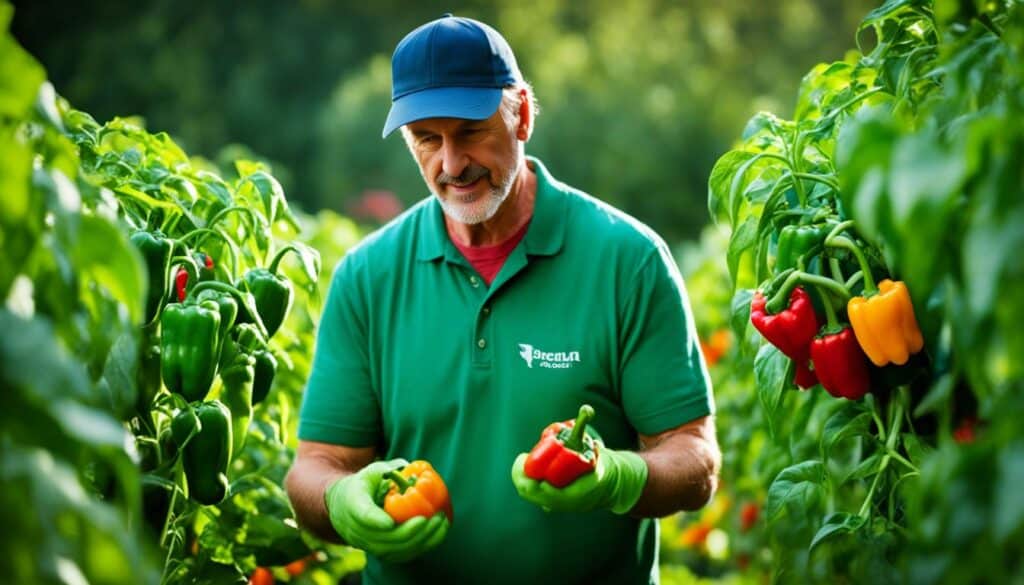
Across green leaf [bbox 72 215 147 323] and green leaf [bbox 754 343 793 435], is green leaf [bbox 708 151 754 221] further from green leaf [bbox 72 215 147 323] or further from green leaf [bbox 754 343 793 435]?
green leaf [bbox 72 215 147 323]

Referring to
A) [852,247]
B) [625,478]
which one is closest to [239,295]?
[625,478]

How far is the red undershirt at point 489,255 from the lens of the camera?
11.1 ft

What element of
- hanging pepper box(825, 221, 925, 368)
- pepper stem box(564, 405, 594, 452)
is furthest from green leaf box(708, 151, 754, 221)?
pepper stem box(564, 405, 594, 452)

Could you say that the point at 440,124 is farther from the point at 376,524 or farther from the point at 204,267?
the point at 376,524

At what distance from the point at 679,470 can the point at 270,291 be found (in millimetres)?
1081

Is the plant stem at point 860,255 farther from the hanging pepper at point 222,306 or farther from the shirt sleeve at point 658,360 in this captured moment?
the hanging pepper at point 222,306

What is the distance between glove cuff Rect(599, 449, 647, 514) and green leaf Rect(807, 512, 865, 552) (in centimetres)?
46

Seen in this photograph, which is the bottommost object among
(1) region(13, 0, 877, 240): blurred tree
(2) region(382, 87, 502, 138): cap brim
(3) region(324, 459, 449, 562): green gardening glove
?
(1) region(13, 0, 877, 240): blurred tree

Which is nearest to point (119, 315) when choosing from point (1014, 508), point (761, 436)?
point (1014, 508)

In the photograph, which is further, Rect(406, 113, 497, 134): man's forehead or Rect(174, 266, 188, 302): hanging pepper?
Rect(406, 113, 497, 134): man's forehead

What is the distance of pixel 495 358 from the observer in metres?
3.25

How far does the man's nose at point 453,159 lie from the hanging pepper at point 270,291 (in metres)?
0.46

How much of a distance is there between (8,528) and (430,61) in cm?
203

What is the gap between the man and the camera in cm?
319
